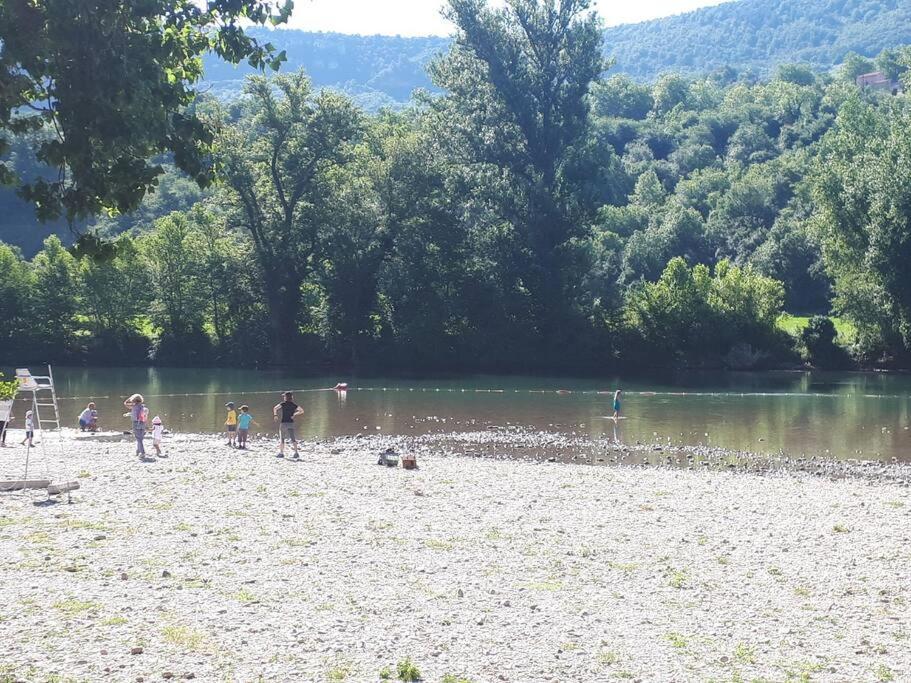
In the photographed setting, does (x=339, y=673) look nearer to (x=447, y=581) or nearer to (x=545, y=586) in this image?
(x=447, y=581)

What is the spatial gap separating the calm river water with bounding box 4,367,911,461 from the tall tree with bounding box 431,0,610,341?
1122 centimetres

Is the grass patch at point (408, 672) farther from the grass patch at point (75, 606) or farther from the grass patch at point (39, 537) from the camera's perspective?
the grass patch at point (39, 537)

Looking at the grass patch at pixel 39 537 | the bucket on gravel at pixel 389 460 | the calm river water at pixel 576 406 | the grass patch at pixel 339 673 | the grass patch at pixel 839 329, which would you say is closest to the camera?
the grass patch at pixel 339 673

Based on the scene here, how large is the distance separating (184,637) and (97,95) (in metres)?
6.18

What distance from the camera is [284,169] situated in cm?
7331

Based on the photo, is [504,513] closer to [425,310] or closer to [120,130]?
[120,130]

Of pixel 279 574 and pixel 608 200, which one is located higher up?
pixel 608 200

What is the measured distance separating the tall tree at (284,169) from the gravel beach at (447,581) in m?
51.2

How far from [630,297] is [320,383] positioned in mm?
24635

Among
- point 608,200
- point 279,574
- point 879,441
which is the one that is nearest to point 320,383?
point 879,441

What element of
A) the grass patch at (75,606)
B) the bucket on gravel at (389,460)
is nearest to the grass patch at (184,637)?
the grass patch at (75,606)

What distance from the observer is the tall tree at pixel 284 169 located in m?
71.9

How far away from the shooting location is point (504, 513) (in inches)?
784

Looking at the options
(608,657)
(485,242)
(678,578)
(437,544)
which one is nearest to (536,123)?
(485,242)
